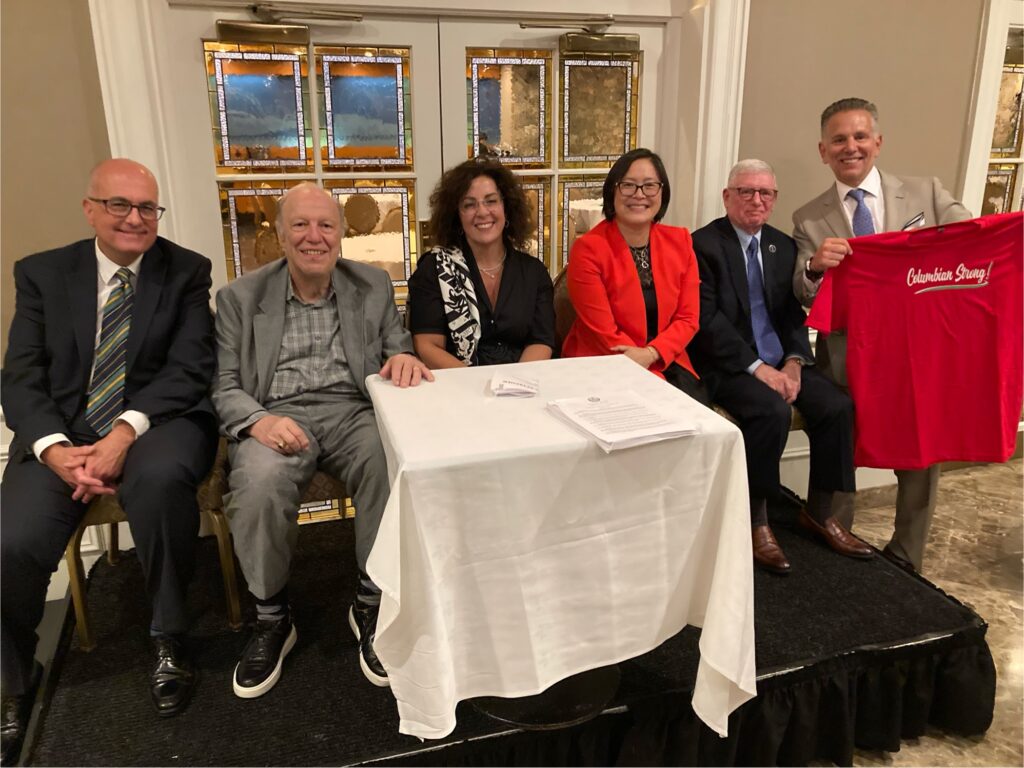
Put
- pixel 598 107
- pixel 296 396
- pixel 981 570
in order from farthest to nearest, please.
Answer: pixel 598 107 < pixel 981 570 < pixel 296 396

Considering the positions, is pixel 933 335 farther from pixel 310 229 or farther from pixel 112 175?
pixel 112 175

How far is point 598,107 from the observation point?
2.93m

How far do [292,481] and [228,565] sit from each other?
13.8 inches

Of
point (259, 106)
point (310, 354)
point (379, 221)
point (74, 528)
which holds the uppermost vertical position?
point (259, 106)

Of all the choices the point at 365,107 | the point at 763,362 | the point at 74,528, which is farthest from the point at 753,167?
the point at 74,528

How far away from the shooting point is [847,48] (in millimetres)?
2877

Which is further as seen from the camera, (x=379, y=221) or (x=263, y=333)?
(x=379, y=221)

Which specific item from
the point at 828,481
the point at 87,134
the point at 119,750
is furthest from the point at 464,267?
the point at 119,750

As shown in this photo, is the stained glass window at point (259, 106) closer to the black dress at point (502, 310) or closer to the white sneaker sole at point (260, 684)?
the black dress at point (502, 310)

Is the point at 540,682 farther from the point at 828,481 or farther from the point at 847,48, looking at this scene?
the point at 847,48

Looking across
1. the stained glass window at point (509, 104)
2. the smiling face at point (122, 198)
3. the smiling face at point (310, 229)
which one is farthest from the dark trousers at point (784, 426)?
the smiling face at point (122, 198)

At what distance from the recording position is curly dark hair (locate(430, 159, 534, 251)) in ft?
7.72

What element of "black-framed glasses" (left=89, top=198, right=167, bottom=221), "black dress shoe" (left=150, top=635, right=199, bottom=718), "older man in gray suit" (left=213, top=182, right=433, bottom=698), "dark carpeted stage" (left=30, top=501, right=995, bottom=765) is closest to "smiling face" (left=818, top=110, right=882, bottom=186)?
"dark carpeted stage" (left=30, top=501, right=995, bottom=765)

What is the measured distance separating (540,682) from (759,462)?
1.18 metres
